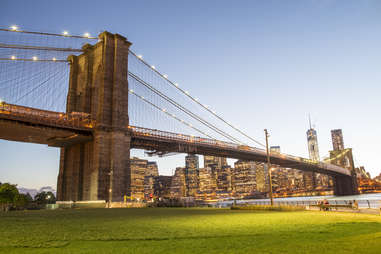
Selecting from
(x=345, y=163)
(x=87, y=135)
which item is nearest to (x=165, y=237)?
(x=87, y=135)

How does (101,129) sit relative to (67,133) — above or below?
above

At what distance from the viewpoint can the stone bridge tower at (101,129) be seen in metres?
44.8

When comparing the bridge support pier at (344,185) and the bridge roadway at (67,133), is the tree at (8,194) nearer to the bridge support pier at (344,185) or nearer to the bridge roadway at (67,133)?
the bridge roadway at (67,133)

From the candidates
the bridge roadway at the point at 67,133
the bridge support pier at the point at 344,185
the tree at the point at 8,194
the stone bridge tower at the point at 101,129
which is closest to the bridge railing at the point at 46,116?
the bridge roadway at the point at 67,133

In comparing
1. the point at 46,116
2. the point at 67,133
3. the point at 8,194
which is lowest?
the point at 8,194

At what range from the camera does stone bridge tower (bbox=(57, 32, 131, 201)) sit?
4484 centimetres

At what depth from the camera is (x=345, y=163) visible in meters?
160

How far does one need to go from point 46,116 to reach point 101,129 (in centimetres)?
775

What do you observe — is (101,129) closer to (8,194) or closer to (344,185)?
(8,194)

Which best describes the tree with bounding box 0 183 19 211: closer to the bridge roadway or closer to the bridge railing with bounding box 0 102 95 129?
the bridge roadway

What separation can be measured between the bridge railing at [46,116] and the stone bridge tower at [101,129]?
200cm

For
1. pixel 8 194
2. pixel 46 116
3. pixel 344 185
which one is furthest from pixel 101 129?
pixel 344 185

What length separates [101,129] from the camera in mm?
45875

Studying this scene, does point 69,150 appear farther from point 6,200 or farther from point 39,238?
point 39,238
